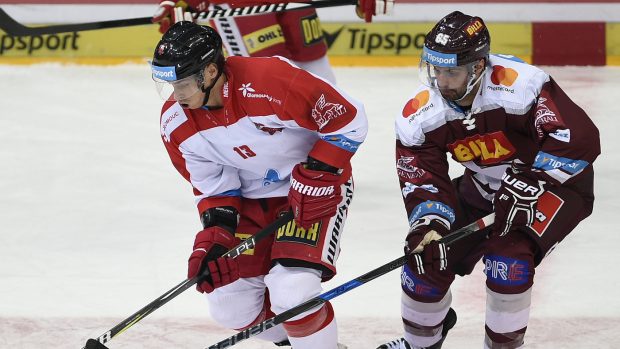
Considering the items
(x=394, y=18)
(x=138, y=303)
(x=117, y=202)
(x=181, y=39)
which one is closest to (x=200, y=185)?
(x=181, y=39)

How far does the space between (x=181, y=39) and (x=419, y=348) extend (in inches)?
46.5

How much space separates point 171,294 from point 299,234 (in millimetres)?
403

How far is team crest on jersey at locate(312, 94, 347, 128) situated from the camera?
326 centimetres

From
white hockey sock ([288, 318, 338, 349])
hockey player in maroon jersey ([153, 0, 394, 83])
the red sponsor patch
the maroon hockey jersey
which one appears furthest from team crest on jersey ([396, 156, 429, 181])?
hockey player in maroon jersey ([153, 0, 394, 83])

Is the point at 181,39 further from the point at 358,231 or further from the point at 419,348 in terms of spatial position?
the point at 358,231

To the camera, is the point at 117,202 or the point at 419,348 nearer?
the point at 419,348

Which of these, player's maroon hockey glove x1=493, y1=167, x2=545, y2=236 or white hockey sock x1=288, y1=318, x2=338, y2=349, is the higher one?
player's maroon hockey glove x1=493, y1=167, x2=545, y2=236

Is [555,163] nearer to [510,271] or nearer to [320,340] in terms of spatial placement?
[510,271]

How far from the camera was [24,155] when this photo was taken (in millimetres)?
5840

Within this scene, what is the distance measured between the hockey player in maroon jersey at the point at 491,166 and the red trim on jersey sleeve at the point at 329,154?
217 millimetres

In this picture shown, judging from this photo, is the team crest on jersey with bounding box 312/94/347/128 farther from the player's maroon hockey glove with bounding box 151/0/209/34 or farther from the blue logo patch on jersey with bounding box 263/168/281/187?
the player's maroon hockey glove with bounding box 151/0/209/34

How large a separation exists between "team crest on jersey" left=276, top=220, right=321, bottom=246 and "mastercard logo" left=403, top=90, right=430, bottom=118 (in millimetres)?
415

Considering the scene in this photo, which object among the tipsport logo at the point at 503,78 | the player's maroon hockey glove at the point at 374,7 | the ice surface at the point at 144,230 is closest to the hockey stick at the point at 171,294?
the ice surface at the point at 144,230

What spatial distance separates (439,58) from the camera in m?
3.30
